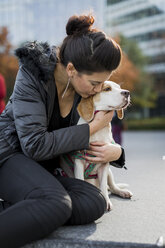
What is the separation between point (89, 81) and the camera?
2.35 meters

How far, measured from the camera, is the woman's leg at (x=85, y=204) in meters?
2.20

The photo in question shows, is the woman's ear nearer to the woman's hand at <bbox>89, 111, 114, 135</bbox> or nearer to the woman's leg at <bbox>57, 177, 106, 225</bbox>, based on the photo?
the woman's hand at <bbox>89, 111, 114, 135</bbox>

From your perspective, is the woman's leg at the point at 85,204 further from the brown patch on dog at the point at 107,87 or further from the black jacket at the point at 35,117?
the brown patch on dog at the point at 107,87

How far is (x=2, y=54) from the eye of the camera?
21000 millimetres

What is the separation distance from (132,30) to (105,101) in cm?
4121

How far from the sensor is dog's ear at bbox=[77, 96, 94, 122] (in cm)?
257

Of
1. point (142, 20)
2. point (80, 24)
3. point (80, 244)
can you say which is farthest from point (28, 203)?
point (142, 20)

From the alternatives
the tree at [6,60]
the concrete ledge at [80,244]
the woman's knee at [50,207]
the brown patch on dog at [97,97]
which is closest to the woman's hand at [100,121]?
the brown patch on dog at [97,97]

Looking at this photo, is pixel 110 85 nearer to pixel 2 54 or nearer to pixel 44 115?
pixel 44 115

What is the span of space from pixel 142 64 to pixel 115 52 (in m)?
28.8

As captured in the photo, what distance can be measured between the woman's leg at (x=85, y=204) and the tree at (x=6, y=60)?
19.5 metres

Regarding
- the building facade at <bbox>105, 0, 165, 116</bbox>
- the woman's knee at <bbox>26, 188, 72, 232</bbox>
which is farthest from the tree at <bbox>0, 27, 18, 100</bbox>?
the woman's knee at <bbox>26, 188, 72, 232</bbox>

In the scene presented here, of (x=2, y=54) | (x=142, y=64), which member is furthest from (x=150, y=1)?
(x=2, y=54)

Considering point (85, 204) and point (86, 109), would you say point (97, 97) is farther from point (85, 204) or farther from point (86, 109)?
point (85, 204)
